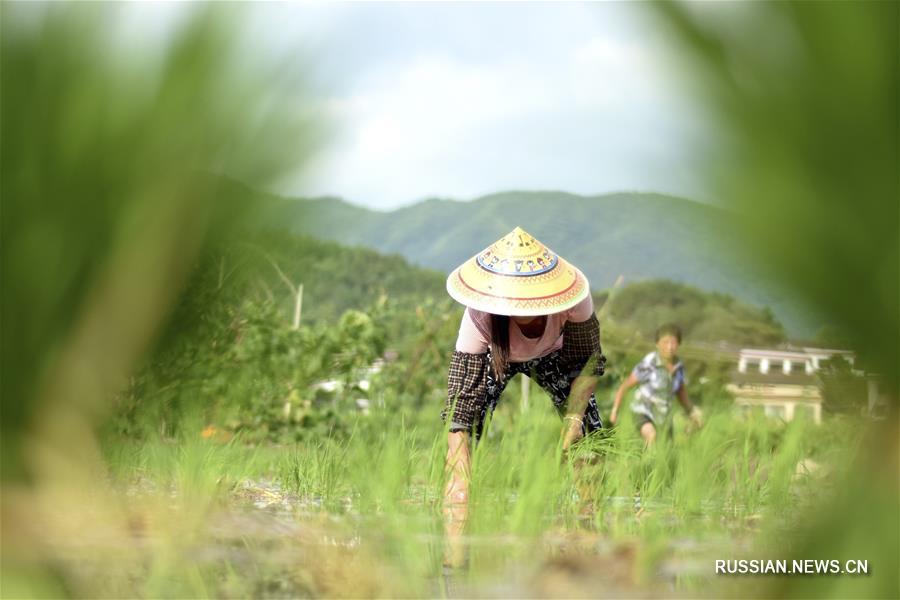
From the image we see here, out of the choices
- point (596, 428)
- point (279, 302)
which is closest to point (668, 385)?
point (596, 428)

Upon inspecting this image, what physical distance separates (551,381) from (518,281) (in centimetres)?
76

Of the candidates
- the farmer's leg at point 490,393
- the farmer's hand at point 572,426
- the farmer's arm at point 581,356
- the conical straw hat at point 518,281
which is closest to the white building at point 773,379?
the farmer's arm at point 581,356

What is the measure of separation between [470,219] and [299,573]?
749 cm

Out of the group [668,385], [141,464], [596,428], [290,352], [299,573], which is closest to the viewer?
[299,573]

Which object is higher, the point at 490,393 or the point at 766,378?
the point at 766,378

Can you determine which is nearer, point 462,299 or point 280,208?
point 280,208

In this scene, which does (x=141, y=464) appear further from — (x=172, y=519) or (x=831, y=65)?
(x=831, y=65)

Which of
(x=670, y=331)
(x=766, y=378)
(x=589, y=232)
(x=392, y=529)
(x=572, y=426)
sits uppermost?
(x=589, y=232)

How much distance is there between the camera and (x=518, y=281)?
342 centimetres

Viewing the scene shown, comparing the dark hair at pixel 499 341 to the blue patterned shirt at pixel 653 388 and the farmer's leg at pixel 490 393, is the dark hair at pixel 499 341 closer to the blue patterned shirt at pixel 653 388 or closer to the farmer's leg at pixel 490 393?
the farmer's leg at pixel 490 393

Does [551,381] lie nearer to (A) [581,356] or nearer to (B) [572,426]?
(A) [581,356]

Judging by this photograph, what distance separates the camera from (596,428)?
3.97 m

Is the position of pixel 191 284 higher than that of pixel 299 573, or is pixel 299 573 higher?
pixel 191 284

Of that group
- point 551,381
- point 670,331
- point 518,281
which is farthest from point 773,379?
point 518,281
